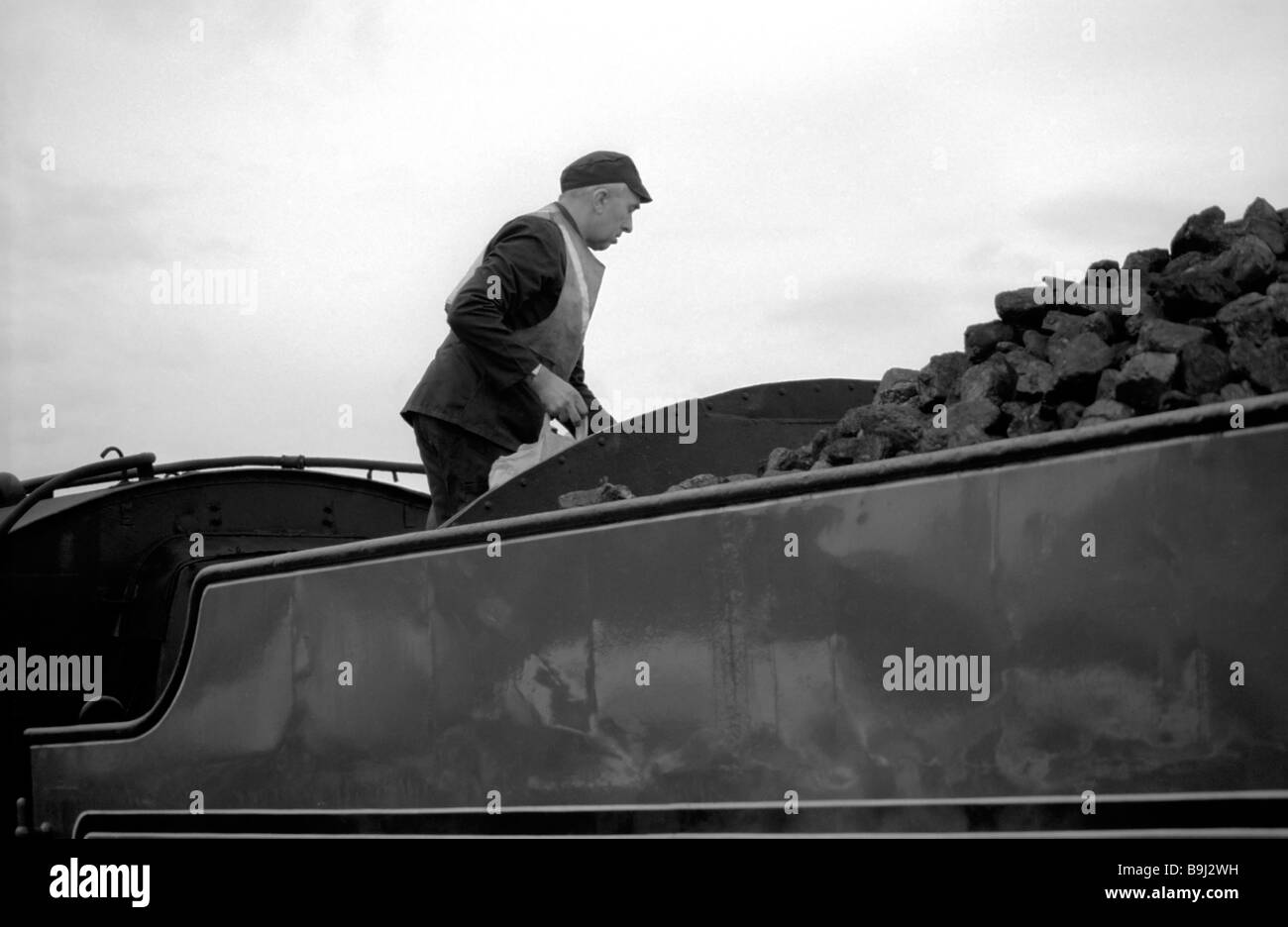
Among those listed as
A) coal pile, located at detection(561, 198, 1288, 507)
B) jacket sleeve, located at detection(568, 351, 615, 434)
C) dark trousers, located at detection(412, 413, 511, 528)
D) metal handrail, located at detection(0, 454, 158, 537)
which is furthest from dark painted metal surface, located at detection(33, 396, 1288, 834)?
metal handrail, located at detection(0, 454, 158, 537)

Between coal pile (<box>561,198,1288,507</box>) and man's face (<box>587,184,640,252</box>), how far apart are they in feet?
4.04

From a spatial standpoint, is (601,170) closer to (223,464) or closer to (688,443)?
(688,443)

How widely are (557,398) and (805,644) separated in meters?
1.59

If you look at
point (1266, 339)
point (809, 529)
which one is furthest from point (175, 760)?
point (1266, 339)

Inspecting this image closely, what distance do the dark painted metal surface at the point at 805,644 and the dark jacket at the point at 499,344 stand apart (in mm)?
781

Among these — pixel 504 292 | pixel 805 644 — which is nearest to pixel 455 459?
pixel 504 292

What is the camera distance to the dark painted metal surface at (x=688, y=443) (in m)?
3.94

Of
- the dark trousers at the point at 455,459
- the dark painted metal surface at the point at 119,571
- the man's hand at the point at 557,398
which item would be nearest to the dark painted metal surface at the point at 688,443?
the man's hand at the point at 557,398

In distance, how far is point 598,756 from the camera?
3.23 meters

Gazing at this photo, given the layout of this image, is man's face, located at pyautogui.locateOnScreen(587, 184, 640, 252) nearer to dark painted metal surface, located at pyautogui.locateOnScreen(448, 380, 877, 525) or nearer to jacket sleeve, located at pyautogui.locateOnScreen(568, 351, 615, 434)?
jacket sleeve, located at pyautogui.locateOnScreen(568, 351, 615, 434)

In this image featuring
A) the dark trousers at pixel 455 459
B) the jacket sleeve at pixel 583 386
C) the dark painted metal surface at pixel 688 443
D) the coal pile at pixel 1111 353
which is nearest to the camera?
the coal pile at pixel 1111 353

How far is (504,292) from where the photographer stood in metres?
4.32

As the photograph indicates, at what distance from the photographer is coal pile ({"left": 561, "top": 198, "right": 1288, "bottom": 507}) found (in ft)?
9.54

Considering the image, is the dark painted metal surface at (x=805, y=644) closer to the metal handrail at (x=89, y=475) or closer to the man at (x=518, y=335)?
the man at (x=518, y=335)
